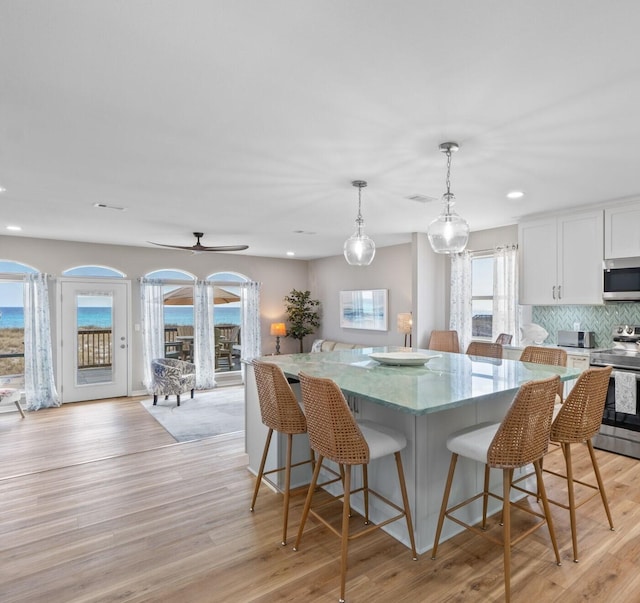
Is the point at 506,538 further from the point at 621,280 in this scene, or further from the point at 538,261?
the point at 538,261

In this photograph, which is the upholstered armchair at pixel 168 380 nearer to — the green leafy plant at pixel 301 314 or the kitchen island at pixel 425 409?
the green leafy plant at pixel 301 314

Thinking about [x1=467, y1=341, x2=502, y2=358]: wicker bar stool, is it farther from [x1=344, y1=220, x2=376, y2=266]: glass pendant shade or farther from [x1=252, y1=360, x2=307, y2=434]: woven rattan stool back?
[x1=252, y1=360, x2=307, y2=434]: woven rattan stool back

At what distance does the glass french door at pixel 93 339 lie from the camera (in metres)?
6.39

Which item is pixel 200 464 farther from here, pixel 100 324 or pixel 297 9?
pixel 100 324

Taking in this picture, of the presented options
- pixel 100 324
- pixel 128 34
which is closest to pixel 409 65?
pixel 128 34

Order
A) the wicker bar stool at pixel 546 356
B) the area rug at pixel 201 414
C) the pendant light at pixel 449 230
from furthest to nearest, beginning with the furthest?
1. the area rug at pixel 201 414
2. the wicker bar stool at pixel 546 356
3. the pendant light at pixel 449 230

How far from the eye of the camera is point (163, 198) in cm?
396

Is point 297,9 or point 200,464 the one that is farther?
point 200,464

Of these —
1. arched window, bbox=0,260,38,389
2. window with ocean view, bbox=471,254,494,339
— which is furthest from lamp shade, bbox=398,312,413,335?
arched window, bbox=0,260,38,389

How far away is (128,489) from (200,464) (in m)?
0.66

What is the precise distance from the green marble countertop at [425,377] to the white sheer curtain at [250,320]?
14.9ft

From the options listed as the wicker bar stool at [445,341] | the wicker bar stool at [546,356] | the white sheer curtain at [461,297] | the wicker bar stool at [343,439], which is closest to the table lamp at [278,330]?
the wicker bar stool at [445,341]

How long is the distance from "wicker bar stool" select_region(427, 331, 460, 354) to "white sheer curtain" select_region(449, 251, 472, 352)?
0.55 ft

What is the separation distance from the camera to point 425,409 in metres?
1.90
